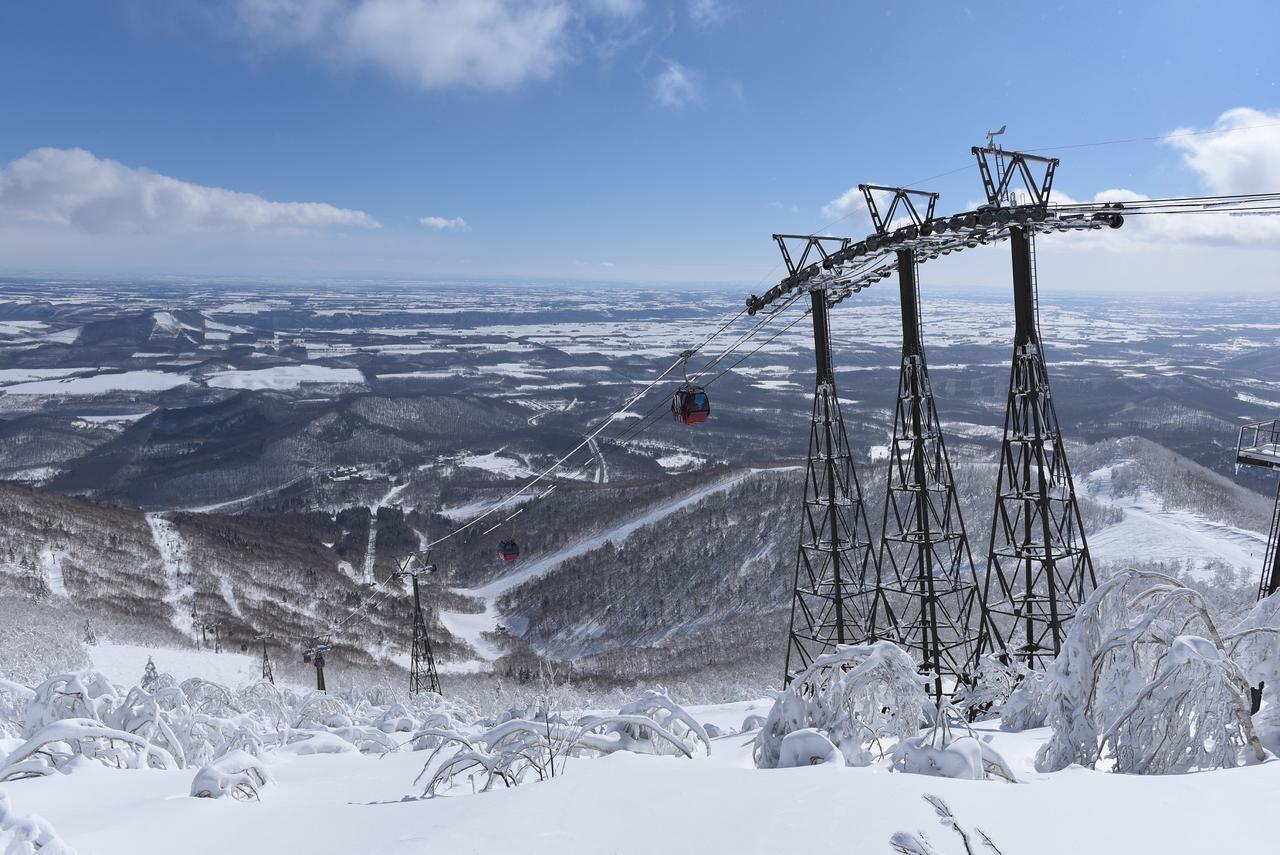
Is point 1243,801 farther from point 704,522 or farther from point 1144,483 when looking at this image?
point 1144,483

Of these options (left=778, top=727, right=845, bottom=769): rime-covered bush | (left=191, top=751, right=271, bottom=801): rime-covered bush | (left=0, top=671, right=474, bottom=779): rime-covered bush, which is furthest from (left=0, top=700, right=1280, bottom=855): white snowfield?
(left=0, top=671, right=474, bottom=779): rime-covered bush

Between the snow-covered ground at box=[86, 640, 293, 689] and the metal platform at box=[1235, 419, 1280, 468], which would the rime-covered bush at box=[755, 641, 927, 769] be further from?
the snow-covered ground at box=[86, 640, 293, 689]

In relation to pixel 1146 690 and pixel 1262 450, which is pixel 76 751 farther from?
pixel 1262 450

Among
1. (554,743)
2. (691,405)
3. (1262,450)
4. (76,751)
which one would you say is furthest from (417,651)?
(1262,450)

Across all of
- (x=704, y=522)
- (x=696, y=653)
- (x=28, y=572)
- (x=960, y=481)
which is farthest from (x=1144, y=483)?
(x=28, y=572)

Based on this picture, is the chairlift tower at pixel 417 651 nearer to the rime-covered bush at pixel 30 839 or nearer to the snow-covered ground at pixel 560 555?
the rime-covered bush at pixel 30 839
